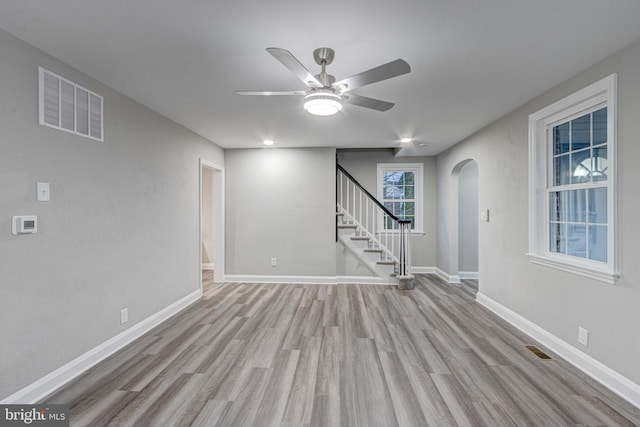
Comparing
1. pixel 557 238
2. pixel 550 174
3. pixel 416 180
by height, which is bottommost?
pixel 557 238

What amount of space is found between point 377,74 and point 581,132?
220 cm

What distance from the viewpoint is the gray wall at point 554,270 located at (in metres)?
2.11

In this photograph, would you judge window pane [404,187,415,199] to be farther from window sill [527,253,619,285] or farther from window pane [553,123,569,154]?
window pane [553,123,569,154]

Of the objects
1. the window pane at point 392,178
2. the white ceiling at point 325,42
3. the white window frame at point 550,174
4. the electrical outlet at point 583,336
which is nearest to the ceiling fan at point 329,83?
the white ceiling at point 325,42

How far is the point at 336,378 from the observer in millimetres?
2369

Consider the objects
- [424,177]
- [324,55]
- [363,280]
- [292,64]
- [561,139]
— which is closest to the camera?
[292,64]

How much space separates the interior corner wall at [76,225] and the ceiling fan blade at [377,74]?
7.11 ft

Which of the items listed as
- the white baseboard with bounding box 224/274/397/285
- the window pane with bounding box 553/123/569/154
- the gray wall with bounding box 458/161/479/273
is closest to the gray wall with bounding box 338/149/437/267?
the gray wall with bounding box 458/161/479/273

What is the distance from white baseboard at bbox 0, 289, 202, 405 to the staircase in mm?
3282

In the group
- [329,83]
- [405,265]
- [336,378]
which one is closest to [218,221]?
[405,265]

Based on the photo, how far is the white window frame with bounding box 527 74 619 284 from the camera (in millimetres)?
2244

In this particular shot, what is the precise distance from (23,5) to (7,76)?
20.7 inches

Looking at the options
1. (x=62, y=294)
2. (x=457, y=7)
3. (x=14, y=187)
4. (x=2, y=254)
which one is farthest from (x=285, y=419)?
(x=457, y=7)

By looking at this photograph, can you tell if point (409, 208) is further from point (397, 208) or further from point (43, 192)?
point (43, 192)
